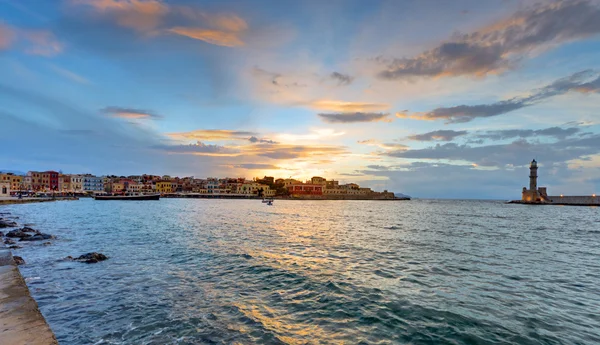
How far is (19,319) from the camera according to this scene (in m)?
6.49

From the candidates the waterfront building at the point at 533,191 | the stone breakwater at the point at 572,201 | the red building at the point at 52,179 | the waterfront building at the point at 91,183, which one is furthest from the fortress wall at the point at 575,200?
the red building at the point at 52,179

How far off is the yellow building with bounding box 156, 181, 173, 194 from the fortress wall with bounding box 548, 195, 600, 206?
209 m

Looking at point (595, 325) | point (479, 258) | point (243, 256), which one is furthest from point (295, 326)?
point (479, 258)

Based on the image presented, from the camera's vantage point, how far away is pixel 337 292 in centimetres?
1143

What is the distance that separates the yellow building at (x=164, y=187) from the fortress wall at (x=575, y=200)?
686 ft

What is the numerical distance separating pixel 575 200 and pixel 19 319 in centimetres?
20156

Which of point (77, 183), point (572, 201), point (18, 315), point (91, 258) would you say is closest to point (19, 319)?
point (18, 315)

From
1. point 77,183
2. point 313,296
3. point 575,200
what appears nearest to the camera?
point 313,296

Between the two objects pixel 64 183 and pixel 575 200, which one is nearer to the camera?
pixel 575 200

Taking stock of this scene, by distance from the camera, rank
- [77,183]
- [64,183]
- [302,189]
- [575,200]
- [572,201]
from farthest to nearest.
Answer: [302,189] → [77,183] → [64,183] → [572,201] → [575,200]

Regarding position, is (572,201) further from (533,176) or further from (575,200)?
(533,176)

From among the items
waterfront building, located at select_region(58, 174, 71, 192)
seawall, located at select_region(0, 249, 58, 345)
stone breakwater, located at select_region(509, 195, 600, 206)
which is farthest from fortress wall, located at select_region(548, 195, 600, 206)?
waterfront building, located at select_region(58, 174, 71, 192)

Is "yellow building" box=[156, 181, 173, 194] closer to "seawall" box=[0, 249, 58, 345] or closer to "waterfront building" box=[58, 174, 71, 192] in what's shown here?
"waterfront building" box=[58, 174, 71, 192]

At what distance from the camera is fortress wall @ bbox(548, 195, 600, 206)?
14500cm
